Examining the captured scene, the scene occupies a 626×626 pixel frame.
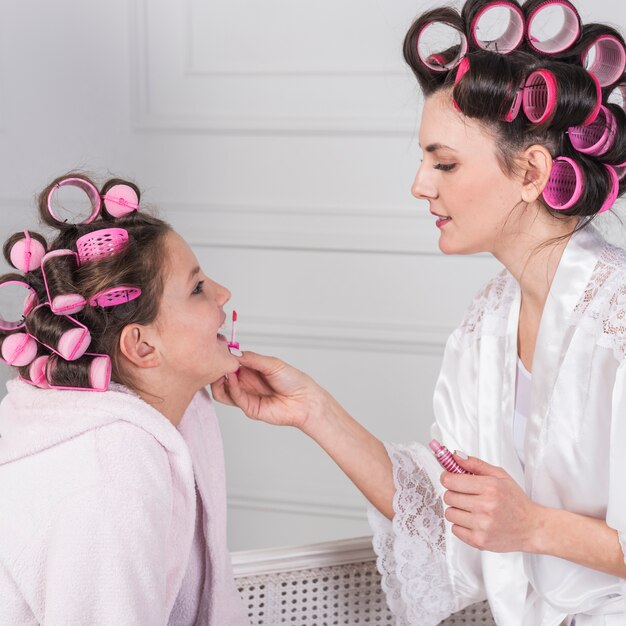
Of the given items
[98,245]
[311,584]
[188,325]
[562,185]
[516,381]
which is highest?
[562,185]

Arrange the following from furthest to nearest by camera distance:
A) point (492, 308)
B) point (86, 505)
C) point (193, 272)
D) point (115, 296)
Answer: point (492, 308)
point (193, 272)
point (115, 296)
point (86, 505)

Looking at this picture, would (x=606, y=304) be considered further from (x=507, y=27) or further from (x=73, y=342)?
(x=73, y=342)

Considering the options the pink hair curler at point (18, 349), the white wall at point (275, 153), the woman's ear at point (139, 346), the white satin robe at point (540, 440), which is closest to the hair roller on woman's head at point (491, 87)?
the white satin robe at point (540, 440)

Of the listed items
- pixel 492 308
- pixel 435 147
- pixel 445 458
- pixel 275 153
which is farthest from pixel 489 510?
pixel 275 153

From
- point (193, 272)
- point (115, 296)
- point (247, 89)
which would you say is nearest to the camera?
point (115, 296)

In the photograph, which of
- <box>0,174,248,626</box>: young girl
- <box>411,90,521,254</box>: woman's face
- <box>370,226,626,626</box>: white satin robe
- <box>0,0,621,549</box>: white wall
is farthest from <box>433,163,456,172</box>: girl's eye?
<box>0,0,621,549</box>: white wall

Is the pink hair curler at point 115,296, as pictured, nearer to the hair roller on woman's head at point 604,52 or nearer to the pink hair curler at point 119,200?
the pink hair curler at point 119,200

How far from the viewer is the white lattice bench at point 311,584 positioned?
58.9 inches

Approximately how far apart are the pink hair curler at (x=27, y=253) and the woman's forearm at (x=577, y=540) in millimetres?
796

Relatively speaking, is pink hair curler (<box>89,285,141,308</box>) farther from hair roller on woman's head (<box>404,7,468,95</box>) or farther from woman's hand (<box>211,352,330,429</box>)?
hair roller on woman's head (<box>404,7,468,95</box>)

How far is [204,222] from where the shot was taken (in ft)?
7.54

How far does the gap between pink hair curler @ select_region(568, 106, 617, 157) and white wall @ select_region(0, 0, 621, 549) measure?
0.86 meters

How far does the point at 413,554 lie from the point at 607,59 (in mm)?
805

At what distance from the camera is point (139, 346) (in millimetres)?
1300
